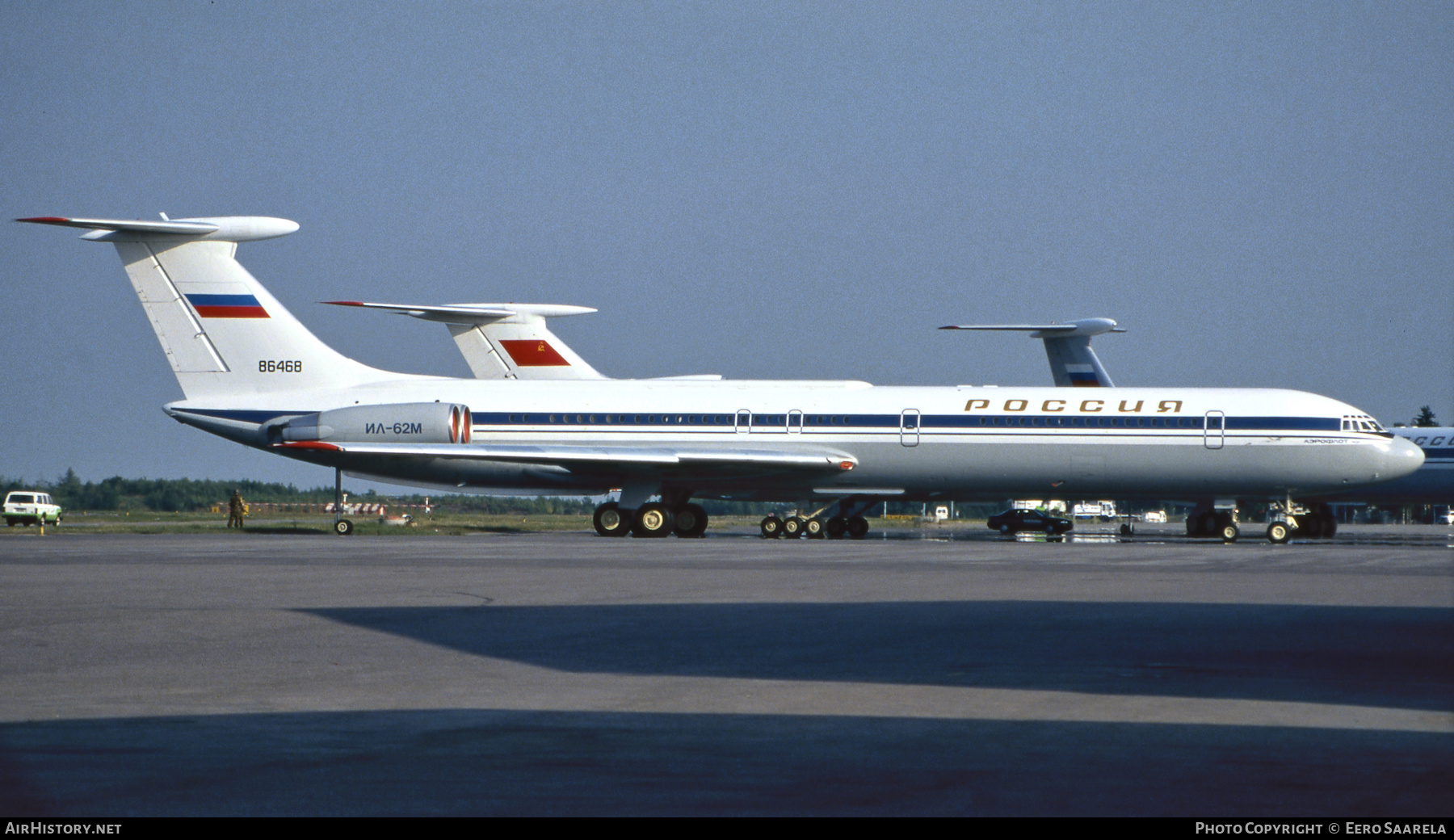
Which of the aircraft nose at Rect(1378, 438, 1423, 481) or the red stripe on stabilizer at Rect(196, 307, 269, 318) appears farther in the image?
the red stripe on stabilizer at Rect(196, 307, 269, 318)

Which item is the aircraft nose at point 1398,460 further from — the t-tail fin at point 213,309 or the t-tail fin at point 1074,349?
the t-tail fin at point 213,309

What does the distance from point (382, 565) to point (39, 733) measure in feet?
46.5

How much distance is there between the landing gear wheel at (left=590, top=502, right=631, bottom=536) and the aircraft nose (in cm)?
1906

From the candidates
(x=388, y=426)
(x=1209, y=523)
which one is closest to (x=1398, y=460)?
(x=1209, y=523)

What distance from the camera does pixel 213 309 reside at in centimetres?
3778

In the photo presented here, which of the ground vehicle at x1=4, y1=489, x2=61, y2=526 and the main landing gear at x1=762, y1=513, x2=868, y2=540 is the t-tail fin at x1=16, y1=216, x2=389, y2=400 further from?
the ground vehicle at x1=4, y1=489, x2=61, y2=526

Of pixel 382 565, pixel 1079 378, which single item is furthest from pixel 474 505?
pixel 382 565

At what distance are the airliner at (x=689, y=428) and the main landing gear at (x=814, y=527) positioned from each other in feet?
0.43

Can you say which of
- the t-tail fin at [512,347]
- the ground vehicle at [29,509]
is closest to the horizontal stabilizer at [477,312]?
the t-tail fin at [512,347]

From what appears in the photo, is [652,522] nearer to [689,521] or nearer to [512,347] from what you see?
[689,521]

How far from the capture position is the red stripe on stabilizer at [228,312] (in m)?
37.8

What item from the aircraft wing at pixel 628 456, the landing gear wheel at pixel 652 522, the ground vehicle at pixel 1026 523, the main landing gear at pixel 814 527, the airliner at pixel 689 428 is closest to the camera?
the airliner at pixel 689 428

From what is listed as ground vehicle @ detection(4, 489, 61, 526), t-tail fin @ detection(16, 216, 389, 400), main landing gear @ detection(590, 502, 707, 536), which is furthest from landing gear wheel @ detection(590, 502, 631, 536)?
ground vehicle @ detection(4, 489, 61, 526)

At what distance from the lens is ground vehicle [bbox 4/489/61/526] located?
54.9 meters
